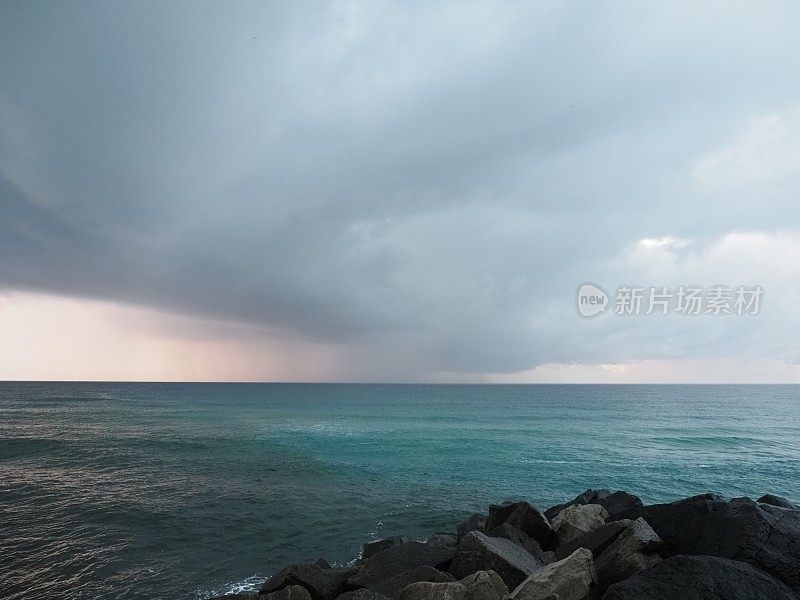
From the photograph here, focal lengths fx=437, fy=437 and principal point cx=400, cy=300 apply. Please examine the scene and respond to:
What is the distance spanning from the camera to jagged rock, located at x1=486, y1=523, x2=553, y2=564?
13055 millimetres

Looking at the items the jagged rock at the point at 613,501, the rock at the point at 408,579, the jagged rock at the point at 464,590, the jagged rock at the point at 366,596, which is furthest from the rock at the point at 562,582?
the jagged rock at the point at 613,501

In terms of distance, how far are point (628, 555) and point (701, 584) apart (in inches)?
120

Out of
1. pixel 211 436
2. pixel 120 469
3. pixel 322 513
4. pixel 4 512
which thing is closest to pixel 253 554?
pixel 322 513

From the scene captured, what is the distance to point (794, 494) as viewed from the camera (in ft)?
91.3

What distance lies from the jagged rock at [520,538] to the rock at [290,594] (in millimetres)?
5913

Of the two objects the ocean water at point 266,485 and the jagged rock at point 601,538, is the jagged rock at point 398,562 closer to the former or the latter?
the jagged rock at point 601,538

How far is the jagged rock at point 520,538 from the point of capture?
1305 cm

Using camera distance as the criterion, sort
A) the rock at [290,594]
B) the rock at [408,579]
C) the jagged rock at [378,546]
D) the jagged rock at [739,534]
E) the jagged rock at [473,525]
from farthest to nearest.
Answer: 1. the jagged rock at [473,525]
2. the jagged rock at [378,546]
3. the rock at [290,594]
4. the rock at [408,579]
5. the jagged rock at [739,534]

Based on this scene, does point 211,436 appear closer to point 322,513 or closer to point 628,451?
point 322,513

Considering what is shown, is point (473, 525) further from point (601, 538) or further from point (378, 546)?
point (601, 538)

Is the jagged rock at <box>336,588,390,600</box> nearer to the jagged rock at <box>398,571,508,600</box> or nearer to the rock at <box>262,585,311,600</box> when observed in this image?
the jagged rock at <box>398,571,508,600</box>

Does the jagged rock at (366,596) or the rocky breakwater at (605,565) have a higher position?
the rocky breakwater at (605,565)

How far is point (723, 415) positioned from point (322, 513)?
288 ft

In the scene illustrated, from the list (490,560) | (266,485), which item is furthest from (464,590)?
(266,485)
